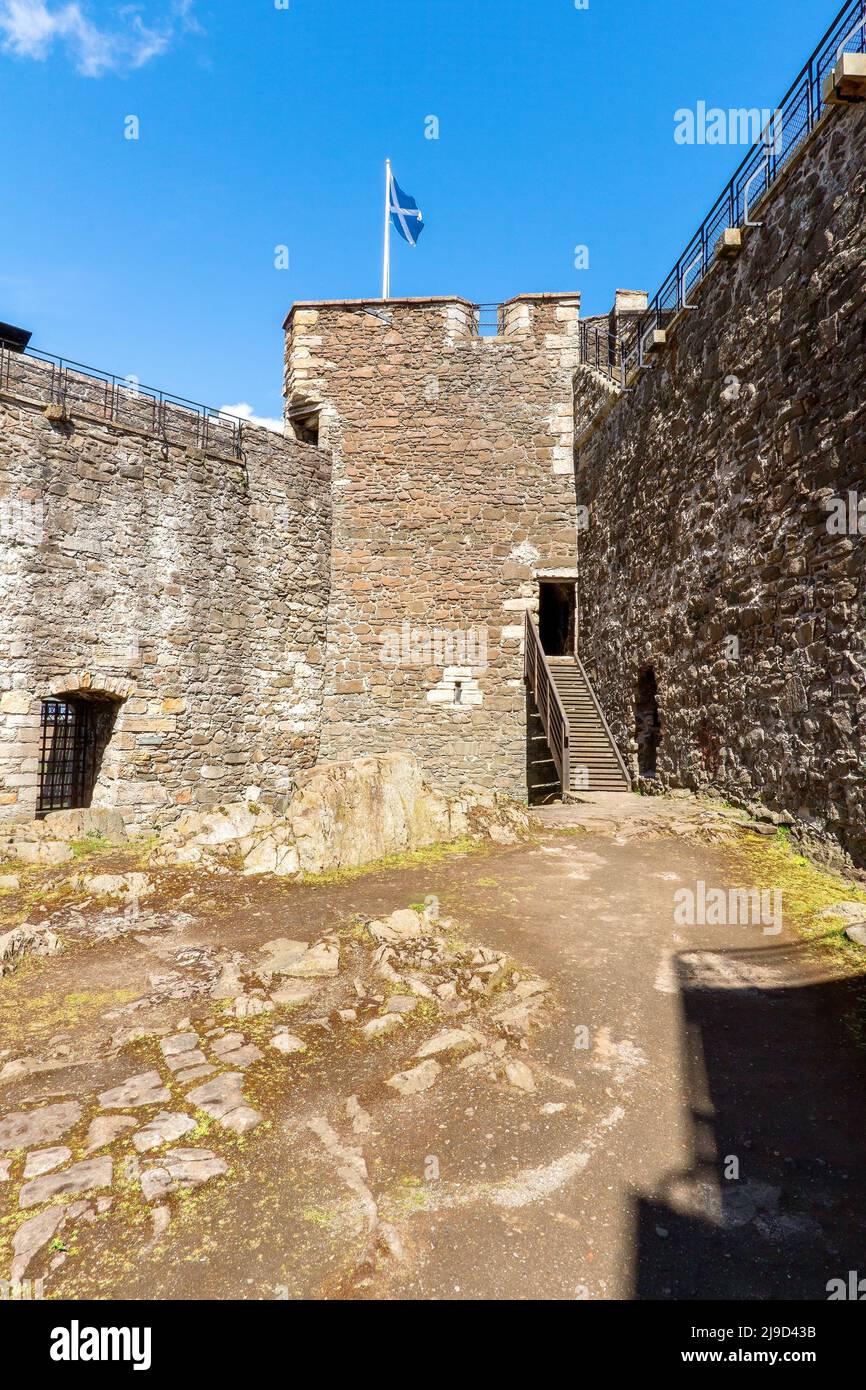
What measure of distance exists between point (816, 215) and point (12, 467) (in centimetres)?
1054

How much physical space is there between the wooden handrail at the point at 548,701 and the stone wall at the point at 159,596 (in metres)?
4.08

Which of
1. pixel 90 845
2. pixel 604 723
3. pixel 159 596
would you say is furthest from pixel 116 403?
pixel 604 723

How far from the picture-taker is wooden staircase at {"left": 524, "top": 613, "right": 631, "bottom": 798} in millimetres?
12320

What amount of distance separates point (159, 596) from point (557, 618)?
10.1 meters

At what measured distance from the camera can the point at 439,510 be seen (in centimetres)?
1338

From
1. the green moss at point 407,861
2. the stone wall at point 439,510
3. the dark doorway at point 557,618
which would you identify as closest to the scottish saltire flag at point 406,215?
the stone wall at point 439,510

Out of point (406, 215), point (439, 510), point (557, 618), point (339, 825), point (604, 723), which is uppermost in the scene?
point (406, 215)

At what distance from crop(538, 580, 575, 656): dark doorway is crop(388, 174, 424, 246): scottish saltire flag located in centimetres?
853

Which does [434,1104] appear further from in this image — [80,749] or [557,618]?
[557,618]

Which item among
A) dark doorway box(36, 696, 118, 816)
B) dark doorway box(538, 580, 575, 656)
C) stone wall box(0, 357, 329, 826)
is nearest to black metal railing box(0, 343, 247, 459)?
stone wall box(0, 357, 329, 826)

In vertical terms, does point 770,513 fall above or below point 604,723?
above

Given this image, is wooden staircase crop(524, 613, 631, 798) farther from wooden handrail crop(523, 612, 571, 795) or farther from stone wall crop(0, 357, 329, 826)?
stone wall crop(0, 357, 329, 826)

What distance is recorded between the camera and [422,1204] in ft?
9.39
